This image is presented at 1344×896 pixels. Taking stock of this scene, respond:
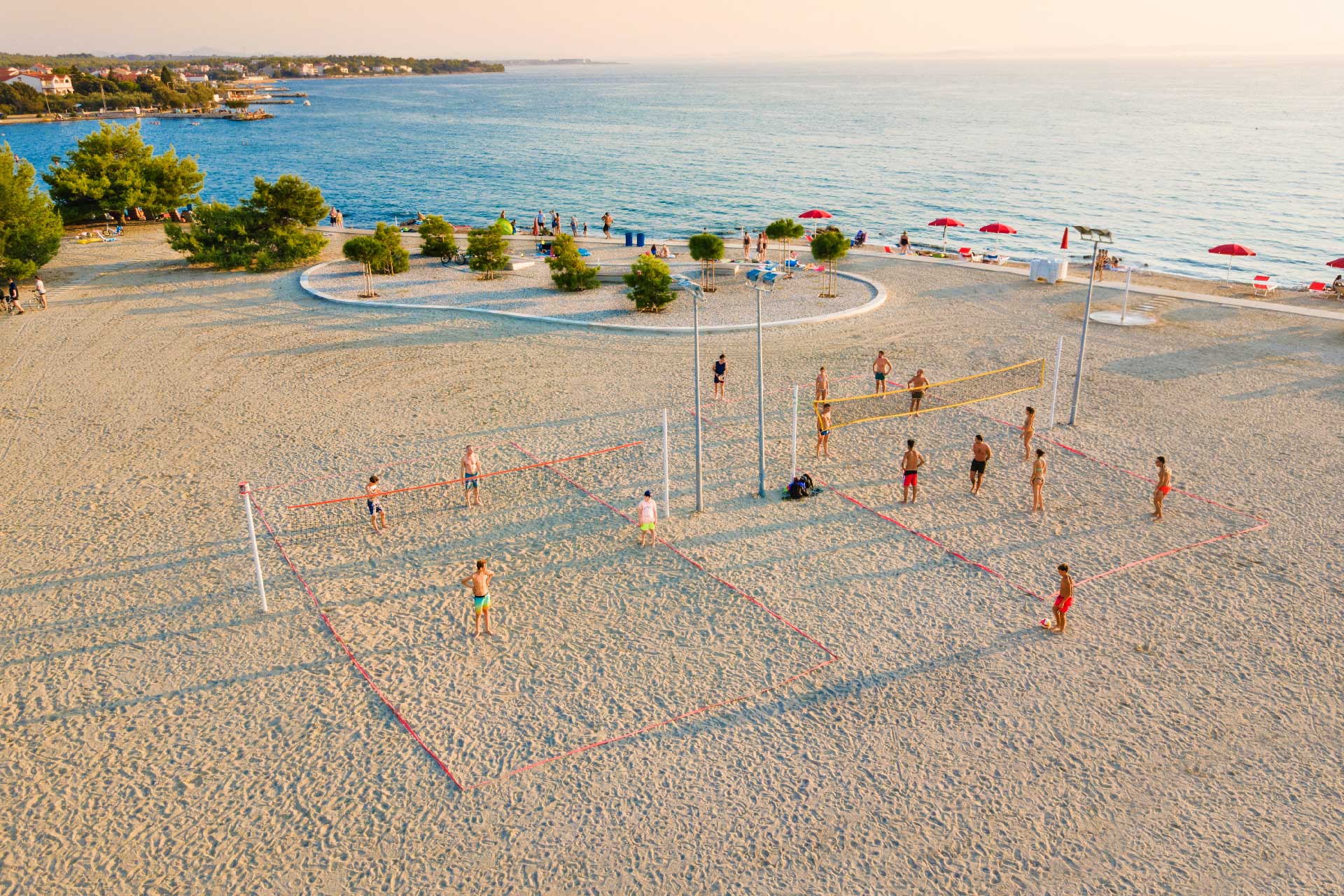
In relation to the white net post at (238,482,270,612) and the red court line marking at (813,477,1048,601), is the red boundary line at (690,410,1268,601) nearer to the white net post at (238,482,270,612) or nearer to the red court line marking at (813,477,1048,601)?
the red court line marking at (813,477,1048,601)

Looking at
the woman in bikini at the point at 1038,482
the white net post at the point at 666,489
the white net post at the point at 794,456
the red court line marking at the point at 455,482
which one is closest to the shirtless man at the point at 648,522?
the white net post at the point at 666,489

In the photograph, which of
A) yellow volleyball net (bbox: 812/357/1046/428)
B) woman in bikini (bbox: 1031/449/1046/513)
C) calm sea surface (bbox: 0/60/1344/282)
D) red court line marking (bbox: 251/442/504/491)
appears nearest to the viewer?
woman in bikini (bbox: 1031/449/1046/513)

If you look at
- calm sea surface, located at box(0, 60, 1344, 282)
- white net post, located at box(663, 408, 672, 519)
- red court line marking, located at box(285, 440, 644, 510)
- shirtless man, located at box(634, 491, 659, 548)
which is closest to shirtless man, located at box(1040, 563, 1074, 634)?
shirtless man, located at box(634, 491, 659, 548)

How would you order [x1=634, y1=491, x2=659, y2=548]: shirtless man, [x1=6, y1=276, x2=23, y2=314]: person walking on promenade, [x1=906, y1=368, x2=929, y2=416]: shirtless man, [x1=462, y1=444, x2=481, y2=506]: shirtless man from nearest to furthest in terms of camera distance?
[x1=634, y1=491, x2=659, y2=548]: shirtless man → [x1=462, y1=444, x2=481, y2=506]: shirtless man → [x1=906, y1=368, x2=929, y2=416]: shirtless man → [x1=6, y1=276, x2=23, y2=314]: person walking on promenade

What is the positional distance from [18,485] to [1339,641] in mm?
22262

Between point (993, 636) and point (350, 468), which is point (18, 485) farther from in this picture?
point (993, 636)

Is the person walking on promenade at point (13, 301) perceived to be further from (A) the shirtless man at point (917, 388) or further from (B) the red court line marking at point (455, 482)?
(A) the shirtless man at point (917, 388)

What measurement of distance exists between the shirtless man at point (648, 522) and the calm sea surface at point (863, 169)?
39.3 m

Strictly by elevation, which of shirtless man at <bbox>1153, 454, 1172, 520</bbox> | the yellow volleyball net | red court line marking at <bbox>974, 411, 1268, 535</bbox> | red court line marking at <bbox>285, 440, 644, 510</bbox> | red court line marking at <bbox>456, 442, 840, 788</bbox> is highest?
shirtless man at <bbox>1153, 454, 1172, 520</bbox>

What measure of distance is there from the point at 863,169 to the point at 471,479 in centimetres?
7961

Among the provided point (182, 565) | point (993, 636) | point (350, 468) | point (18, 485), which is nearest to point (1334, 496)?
point (993, 636)

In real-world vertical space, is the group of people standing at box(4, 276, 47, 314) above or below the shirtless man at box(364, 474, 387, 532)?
above

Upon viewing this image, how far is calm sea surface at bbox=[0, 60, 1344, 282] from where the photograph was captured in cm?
5731

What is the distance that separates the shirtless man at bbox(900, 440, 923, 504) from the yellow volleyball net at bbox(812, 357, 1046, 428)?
2.74m
